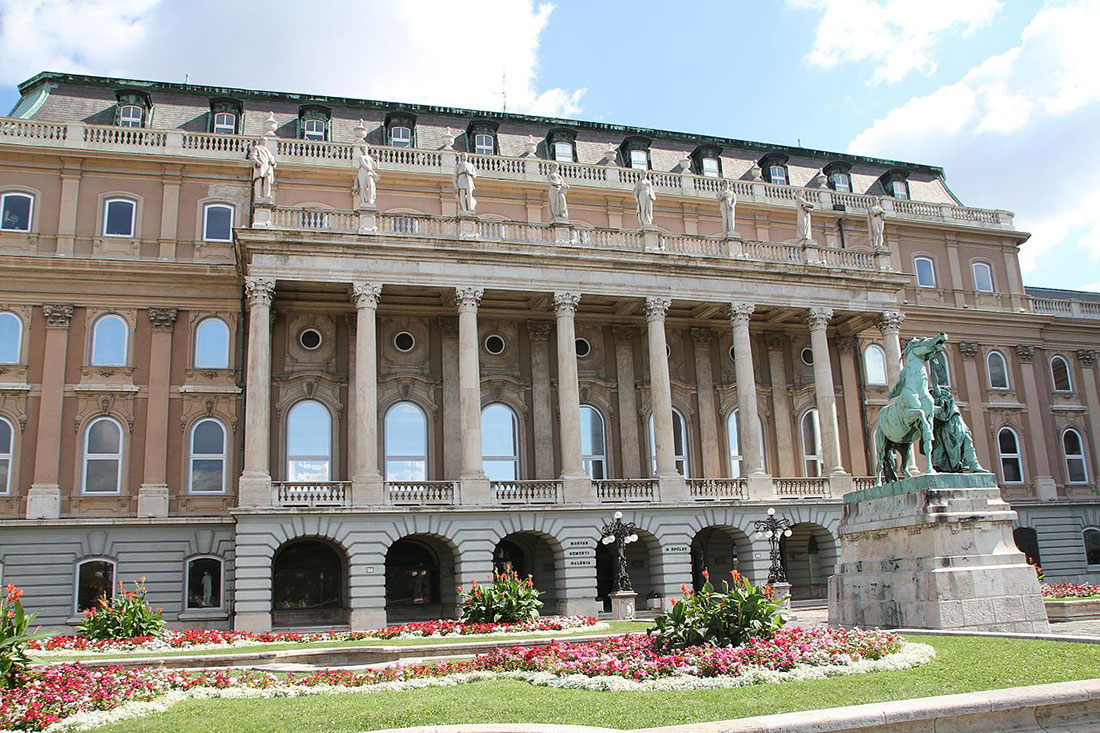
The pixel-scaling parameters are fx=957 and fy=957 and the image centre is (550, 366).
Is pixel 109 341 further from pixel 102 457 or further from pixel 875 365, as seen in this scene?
pixel 875 365

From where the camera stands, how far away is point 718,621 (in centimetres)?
1577

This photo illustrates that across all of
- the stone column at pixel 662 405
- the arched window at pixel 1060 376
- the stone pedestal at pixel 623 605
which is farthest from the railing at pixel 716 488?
the arched window at pixel 1060 376

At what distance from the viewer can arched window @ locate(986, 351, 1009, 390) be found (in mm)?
48844

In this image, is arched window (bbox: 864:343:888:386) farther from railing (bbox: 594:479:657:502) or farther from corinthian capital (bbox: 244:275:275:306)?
Result: corinthian capital (bbox: 244:275:275:306)

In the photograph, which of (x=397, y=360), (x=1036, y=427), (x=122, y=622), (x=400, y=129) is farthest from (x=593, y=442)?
(x=1036, y=427)

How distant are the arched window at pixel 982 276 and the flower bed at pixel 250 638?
32.6m

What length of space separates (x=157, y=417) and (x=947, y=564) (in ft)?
95.6

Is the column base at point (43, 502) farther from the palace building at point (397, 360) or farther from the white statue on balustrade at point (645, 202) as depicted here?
the white statue on balustrade at point (645, 202)

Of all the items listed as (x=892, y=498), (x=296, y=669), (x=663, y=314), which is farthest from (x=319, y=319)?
(x=892, y=498)

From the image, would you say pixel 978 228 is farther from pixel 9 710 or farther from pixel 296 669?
pixel 9 710

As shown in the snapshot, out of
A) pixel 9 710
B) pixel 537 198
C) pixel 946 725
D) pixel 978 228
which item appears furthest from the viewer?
pixel 978 228

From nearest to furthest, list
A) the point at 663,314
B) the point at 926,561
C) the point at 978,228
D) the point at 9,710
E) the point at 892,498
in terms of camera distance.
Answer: the point at 9,710
the point at 926,561
the point at 892,498
the point at 663,314
the point at 978,228

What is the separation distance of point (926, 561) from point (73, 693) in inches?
584

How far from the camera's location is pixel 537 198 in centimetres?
4300
